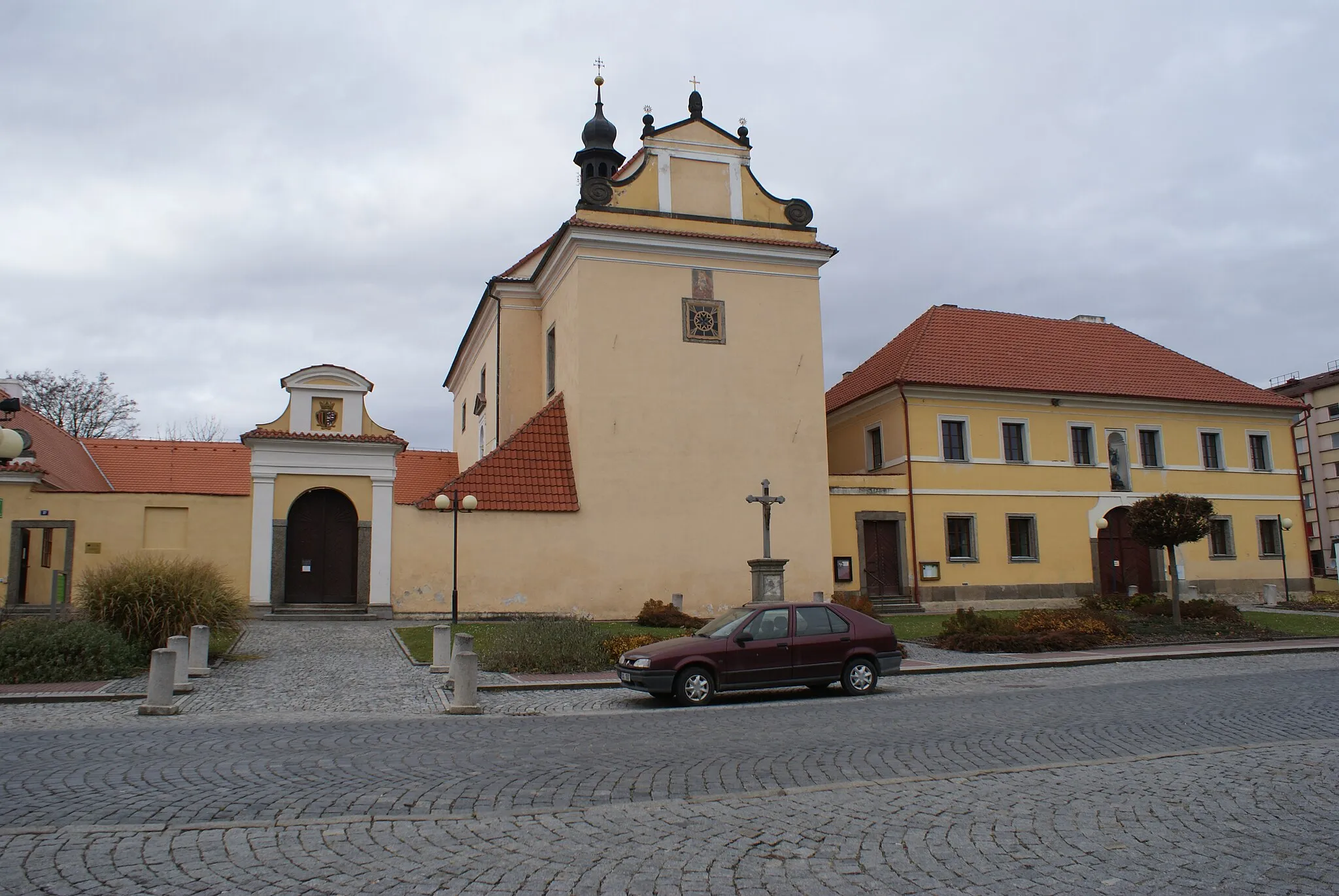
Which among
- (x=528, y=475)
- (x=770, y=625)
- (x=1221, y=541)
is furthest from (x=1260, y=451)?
(x=770, y=625)

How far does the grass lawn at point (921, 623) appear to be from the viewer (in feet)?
73.2

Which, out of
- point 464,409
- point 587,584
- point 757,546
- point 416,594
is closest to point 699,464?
point 757,546

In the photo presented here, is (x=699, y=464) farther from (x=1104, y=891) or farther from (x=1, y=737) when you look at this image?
(x=1104, y=891)

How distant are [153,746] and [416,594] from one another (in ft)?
53.6

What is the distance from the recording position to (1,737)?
10.2 meters

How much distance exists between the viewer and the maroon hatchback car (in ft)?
43.6

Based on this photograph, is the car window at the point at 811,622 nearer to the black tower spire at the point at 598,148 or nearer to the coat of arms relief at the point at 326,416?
the coat of arms relief at the point at 326,416

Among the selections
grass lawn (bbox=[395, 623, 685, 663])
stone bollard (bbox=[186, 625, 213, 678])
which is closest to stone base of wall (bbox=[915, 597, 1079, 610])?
grass lawn (bbox=[395, 623, 685, 663])

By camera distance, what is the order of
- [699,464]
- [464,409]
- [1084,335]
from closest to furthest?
[699,464] < [1084,335] < [464,409]

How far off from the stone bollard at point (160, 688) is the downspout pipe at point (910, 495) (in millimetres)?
22884

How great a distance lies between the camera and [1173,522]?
928 inches

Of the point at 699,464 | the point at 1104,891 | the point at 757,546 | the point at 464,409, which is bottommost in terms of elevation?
the point at 1104,891

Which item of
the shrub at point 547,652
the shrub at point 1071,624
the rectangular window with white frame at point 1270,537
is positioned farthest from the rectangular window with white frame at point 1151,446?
the shrub at point 547,652

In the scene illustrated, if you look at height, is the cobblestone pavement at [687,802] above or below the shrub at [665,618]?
below
